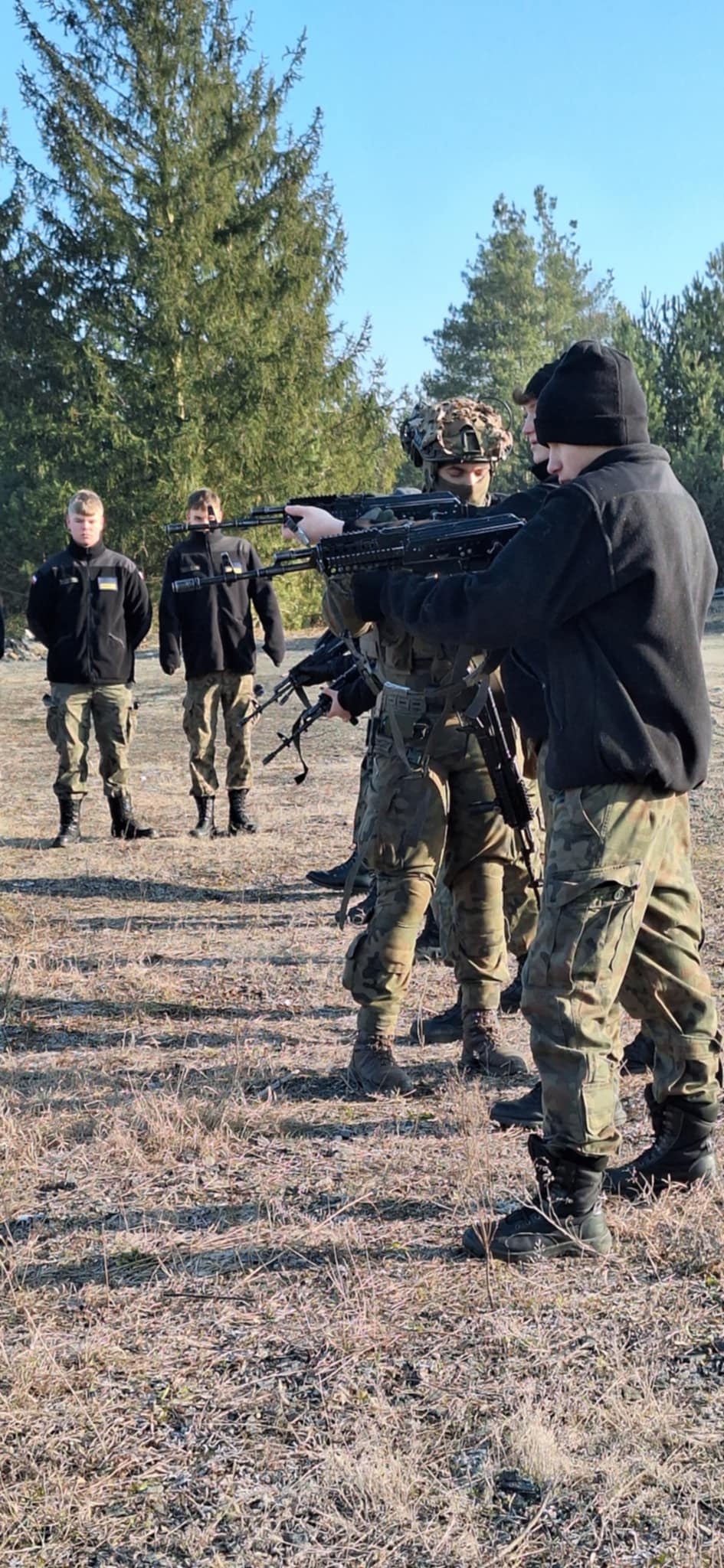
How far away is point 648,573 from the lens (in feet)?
10.8

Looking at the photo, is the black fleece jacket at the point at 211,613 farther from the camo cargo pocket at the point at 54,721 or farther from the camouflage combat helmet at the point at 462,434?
the camouflage combat helmet at the point at 462,434

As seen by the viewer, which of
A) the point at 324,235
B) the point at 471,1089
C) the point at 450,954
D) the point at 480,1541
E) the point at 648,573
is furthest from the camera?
the point at 324,235

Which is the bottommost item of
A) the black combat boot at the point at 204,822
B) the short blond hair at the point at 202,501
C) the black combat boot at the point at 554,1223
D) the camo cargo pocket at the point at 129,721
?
the black combat boot at the point at 204,822

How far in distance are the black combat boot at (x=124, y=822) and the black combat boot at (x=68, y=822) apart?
0.23m

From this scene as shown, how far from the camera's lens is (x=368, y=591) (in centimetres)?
425

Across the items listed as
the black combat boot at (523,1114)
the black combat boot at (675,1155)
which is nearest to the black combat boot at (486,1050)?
the black combat boot at (523,1114)

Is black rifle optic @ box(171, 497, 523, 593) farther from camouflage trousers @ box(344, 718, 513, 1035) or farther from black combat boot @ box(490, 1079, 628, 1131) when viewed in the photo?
black combat boot @ box(490, 1079, 628, 1131)

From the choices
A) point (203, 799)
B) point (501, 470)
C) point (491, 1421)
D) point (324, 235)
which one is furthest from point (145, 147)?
point (491, 1421)

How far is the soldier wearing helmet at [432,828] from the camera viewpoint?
4.75 meters

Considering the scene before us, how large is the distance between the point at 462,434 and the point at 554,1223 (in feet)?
9.12

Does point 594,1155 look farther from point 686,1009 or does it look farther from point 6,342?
point 6,342

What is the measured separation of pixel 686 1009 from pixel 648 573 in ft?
3.77

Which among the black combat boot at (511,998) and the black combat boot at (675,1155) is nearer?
the black combat boot at (675,1155)

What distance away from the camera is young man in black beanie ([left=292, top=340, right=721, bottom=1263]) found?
3264mm
